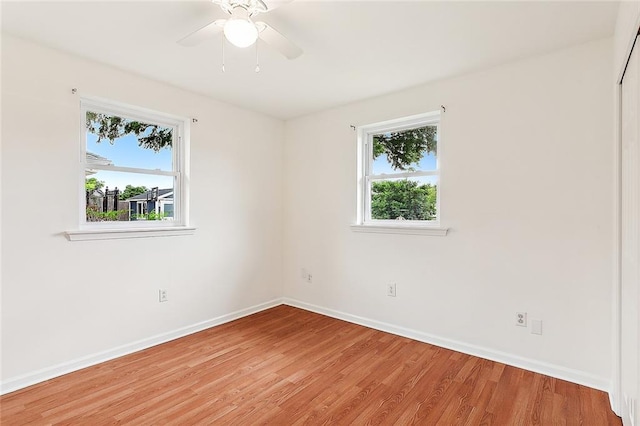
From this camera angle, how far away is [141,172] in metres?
3.02

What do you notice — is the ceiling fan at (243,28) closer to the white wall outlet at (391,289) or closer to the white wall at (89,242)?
the white wall at (89,242)

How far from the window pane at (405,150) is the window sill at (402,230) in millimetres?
592

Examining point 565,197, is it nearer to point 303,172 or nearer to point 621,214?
point 621,214

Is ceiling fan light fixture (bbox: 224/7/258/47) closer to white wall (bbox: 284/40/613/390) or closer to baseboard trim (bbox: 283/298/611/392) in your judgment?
white wall (bbox: 284/40/613/390)

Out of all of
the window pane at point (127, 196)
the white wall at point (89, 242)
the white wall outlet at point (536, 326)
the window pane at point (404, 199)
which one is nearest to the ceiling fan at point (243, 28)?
the white wall at point (89, 242)

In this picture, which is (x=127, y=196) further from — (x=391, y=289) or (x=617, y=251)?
Result: (x=617, y=251)

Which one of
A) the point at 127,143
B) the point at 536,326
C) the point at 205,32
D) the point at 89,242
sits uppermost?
the point at 205,32

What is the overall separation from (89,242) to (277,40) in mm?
2108

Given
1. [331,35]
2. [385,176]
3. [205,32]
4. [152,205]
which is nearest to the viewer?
[205,32]

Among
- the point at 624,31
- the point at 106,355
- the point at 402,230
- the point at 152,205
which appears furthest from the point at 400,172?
the point at 106,355

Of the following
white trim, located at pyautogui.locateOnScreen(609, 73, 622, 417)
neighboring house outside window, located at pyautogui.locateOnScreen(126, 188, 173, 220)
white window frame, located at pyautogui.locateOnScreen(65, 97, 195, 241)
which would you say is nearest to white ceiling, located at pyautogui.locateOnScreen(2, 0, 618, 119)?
white window frame, located at pyautogui.locateOnScreen(65, 97, 195, 241)

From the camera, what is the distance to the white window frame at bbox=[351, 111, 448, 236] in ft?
9.99

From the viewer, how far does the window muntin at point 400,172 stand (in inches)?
124

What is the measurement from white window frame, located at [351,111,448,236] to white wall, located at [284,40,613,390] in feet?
0.25
